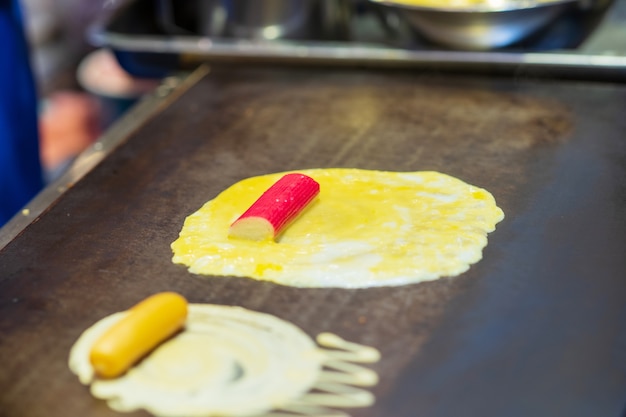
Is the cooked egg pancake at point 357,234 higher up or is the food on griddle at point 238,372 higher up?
the food on griddle at point 238,372

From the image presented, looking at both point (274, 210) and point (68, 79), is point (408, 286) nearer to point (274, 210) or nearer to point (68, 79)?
point (274, 210)

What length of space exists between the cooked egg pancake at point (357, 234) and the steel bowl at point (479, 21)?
26.5 inches

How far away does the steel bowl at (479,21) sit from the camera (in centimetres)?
241

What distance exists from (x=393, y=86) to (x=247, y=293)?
1123 millimetres

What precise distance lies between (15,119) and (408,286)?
5.22ft

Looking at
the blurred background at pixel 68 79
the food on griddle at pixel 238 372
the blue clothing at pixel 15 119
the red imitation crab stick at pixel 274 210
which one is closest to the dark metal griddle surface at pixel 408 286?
the food on griddle at pixel 238 372

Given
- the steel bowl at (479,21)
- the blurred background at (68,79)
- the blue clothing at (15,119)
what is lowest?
the blurred background at (68,79)

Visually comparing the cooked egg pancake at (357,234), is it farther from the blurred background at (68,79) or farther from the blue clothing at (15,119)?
the blurred background at (68,79)

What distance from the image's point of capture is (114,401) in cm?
132

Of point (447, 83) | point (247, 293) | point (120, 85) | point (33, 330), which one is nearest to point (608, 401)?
point (247, 293)

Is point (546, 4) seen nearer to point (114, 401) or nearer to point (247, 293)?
point (247, 293)

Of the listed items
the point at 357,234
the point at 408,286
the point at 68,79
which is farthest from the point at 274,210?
the point at 68,79

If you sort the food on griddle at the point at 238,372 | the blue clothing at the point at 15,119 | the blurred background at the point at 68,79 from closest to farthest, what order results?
the food on griddle at the point at 238,372 < the blue clothing at the point at 15,119 < the blurred background at the point at 68,79

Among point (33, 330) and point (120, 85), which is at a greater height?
point (33, 330)
